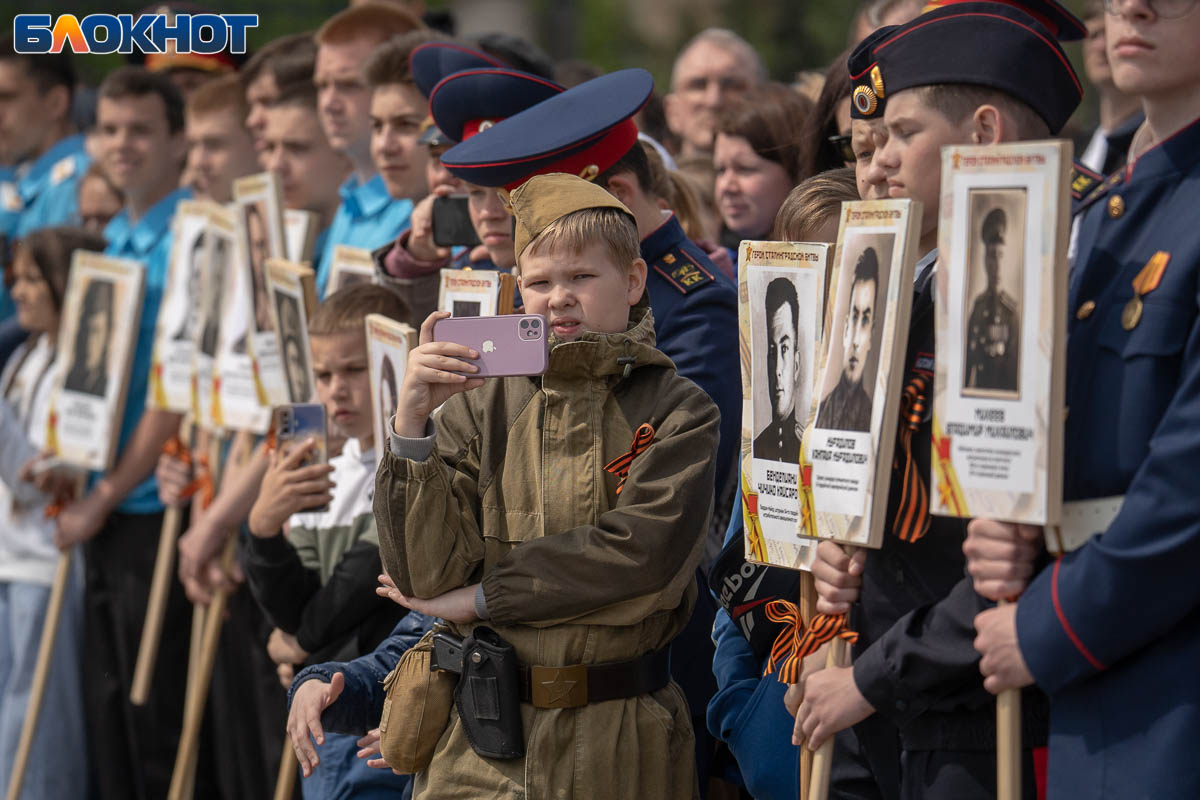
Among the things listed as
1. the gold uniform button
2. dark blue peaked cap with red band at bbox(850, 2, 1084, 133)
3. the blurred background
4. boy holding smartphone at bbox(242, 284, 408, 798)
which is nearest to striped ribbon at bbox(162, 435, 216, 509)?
boy holding smartphone at bbox(242, 284, 408, 798)

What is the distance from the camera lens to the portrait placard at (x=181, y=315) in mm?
5531

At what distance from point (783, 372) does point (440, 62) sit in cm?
195

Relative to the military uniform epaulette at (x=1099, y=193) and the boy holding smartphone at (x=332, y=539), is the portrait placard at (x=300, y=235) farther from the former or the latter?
the military uniform epaulette at (x=1099, y=193)

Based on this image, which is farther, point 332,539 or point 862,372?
point 332,539

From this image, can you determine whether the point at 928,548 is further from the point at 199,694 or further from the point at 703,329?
the point at 199,694

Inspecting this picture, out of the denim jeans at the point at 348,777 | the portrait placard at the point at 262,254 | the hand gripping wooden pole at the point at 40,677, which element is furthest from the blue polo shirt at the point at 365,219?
the denim jeans at the point at 348,777

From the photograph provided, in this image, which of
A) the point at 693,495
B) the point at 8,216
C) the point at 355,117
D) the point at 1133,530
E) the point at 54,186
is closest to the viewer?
the point at 1133,530

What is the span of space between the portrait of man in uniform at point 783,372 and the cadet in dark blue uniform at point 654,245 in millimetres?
778

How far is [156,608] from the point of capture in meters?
5.46

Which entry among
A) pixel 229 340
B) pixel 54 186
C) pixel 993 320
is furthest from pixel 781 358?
pixel 54 186

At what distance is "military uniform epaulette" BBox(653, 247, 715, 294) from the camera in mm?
3621

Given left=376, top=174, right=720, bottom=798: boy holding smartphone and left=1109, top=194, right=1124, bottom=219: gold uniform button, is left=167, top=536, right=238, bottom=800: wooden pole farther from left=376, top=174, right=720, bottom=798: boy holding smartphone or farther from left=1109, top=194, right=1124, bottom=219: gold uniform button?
left=1109, top=194, right=1124, bottom=219: gold uniform button

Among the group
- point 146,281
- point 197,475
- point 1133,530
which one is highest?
point 146,281

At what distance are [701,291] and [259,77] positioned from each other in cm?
320
